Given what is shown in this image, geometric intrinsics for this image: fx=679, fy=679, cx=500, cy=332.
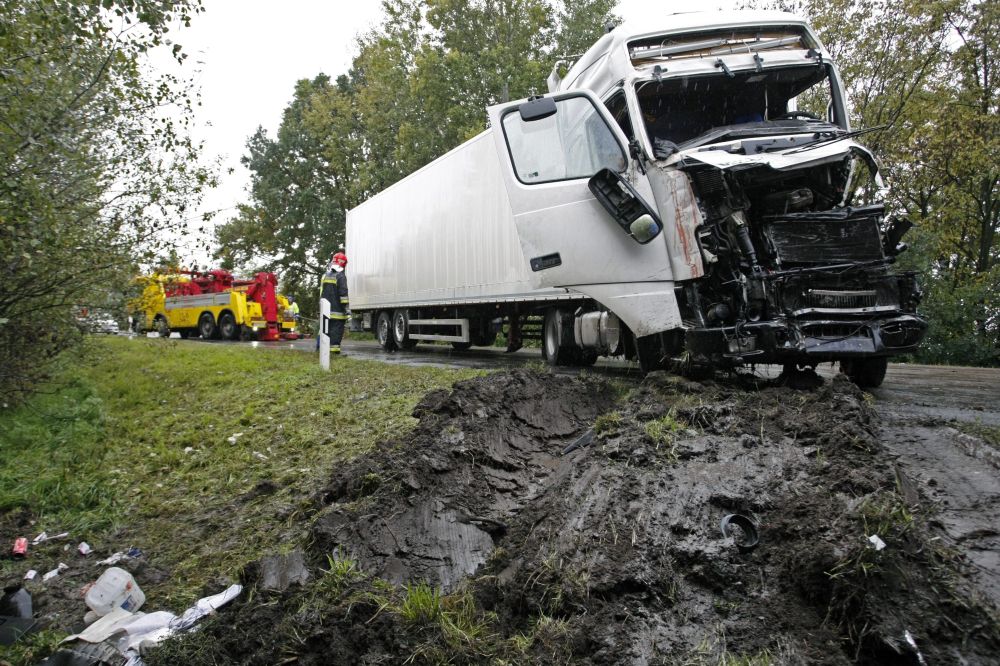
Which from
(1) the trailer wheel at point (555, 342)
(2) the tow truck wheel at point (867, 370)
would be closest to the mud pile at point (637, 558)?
(2) the tow truck wheel at point (867, 370)

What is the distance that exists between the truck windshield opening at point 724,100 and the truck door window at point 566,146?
1.39ft

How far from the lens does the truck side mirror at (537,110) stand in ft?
19.6

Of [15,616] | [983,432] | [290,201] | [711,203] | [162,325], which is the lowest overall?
[15,616]

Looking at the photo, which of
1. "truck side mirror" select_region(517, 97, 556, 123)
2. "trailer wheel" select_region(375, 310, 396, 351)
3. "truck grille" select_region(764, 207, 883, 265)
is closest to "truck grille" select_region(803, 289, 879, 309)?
"truck grille" select_region(764, 207, 883, 265)

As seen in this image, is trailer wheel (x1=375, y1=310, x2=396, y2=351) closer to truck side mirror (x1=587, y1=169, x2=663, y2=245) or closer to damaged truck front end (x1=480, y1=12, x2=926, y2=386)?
damaged truck front end (x1=480, y1=12, x2=926, y2=386)

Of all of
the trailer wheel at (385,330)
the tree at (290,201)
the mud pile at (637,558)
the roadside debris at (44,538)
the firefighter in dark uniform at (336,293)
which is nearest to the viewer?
the mud pile at (637,558)

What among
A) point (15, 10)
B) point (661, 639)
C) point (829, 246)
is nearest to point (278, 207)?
point (15, 10)

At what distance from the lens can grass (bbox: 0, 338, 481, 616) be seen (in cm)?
411

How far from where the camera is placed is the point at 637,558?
8.13 ft

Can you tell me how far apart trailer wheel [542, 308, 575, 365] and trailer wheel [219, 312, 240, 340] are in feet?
46.3

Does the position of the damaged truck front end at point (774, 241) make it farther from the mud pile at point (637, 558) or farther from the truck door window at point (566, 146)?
the mud pile at point (637, 558)

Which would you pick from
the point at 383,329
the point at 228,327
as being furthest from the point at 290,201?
the point at 383,329

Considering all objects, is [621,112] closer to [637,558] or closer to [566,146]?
[566,146]

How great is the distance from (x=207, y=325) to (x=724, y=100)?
19350 mm
